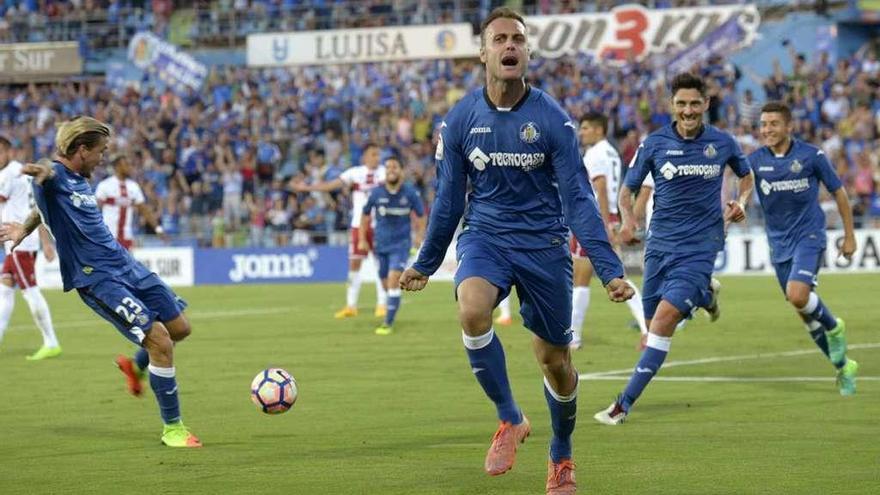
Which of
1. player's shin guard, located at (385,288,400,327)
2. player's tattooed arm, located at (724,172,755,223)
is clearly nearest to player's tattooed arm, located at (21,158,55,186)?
player's tattooed arm, located at (724,172,755,223)

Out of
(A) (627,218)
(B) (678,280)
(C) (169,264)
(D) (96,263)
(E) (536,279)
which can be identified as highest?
(E) (536,279)

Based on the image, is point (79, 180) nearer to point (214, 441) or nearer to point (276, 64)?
point (214, 441)

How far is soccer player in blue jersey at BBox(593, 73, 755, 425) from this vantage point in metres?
12.1

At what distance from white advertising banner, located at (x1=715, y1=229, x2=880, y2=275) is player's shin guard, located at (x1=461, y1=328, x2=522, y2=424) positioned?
78.7 ft

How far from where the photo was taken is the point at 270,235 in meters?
36.7

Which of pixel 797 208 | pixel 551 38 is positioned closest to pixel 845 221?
pixel 797 208

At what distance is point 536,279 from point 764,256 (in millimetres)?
25410

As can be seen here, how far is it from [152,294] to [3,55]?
36956mm

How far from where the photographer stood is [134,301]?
1076 cm

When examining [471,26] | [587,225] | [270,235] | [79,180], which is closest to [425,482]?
[587,225]

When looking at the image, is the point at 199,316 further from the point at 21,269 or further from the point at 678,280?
the point at 678,280

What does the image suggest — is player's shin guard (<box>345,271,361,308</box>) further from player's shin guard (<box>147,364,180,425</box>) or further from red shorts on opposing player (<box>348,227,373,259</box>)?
player's shin guard (<box>147,364,180,425</box>)

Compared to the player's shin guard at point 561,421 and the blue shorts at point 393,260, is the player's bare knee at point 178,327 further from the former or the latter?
the blue shorts at point 393,260

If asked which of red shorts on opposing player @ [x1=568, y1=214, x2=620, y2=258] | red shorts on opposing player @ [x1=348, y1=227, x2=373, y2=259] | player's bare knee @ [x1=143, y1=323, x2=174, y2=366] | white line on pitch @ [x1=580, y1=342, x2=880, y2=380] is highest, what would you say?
player's bare knee @ [x1=143, y1=323, x2=174, y2=366]
